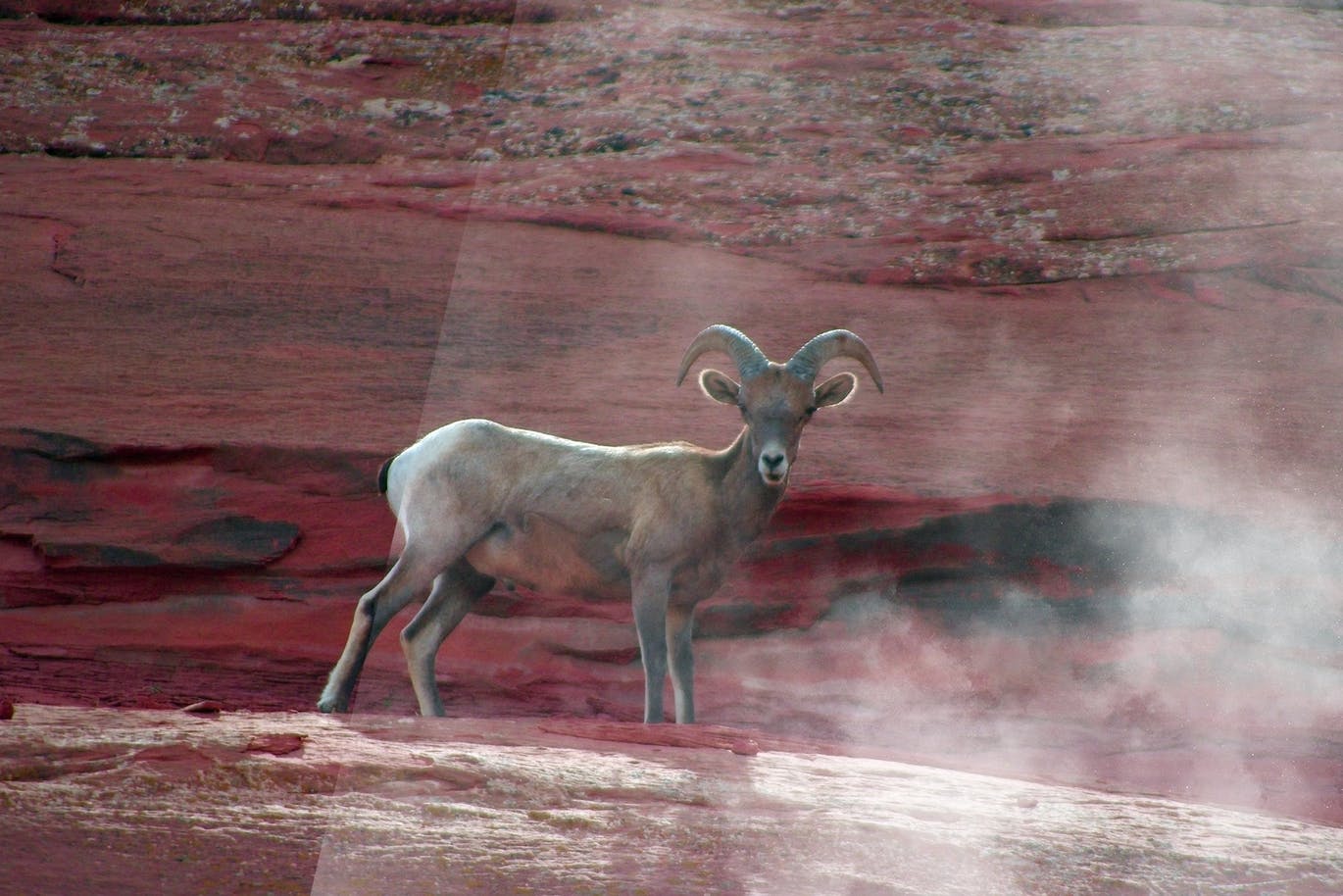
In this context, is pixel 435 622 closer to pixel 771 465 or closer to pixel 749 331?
pixel 771 465

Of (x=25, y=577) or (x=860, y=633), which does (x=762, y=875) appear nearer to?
(x=860, y=633)

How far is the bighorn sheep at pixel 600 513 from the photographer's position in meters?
9.84

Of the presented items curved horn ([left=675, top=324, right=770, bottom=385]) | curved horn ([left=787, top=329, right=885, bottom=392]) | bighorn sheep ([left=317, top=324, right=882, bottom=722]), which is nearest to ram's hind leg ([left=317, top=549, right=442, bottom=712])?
bighorn sheep ([left=317, top=324, right=882, bottom=722])

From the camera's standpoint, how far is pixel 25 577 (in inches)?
523

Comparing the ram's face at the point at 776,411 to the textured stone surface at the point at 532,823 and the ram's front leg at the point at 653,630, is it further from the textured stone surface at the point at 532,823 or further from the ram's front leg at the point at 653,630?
the textured stone surface at the point at 532,823

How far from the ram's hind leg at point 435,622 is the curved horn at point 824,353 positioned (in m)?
2.90

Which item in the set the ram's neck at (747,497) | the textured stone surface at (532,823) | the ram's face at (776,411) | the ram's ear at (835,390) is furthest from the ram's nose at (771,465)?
the textured stone surface at (532,823)

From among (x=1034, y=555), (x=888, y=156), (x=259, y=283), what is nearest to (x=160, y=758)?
(x=1034, y=555)

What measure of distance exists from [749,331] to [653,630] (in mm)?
7539

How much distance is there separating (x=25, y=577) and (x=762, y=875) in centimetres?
1006

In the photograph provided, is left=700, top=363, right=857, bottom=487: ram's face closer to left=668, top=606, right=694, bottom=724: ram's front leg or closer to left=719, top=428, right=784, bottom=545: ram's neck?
left=719, top=428, right=784, bottom=545: ram's neck

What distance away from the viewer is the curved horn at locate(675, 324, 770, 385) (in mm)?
10102

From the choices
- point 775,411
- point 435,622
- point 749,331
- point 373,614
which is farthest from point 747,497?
point 749,331

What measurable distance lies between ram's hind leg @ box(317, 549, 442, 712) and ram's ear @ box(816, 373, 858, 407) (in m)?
3.05
